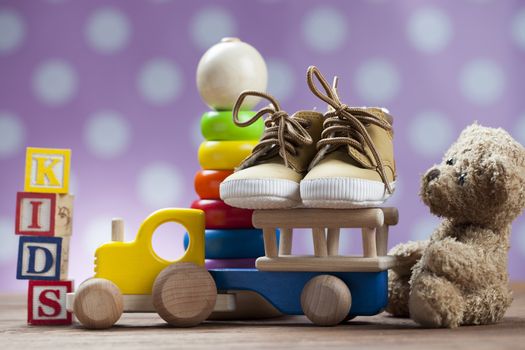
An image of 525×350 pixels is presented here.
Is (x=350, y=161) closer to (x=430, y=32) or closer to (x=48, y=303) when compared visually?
(x=48, y=303)

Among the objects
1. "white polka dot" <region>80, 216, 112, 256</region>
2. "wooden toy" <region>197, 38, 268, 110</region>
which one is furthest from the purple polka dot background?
Result: "wooden toy" <region>197, 38, 268, 110</region>

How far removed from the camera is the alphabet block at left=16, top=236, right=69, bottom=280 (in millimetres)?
1440

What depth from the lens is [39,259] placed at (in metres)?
1.45

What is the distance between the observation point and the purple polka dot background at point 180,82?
8.00 feet

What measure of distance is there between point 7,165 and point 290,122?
1.37m

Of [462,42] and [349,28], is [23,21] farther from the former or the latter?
[462,42]

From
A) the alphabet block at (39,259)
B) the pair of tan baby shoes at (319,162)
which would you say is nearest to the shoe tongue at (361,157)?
the pair of tan baby shoes at (319,162)

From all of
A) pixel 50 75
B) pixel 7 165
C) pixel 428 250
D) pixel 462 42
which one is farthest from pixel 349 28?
pixel 428 250

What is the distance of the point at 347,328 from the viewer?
1299 mm

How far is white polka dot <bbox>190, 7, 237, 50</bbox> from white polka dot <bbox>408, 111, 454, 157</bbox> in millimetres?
646

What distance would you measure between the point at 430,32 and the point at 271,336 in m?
1.51

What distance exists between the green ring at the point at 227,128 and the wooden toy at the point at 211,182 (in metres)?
0.07

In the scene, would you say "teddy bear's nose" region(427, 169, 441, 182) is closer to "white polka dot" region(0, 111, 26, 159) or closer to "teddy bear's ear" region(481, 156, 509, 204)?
"teddy bear's ear" region(481, 156, 509, 204)

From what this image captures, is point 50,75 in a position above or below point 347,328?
above
